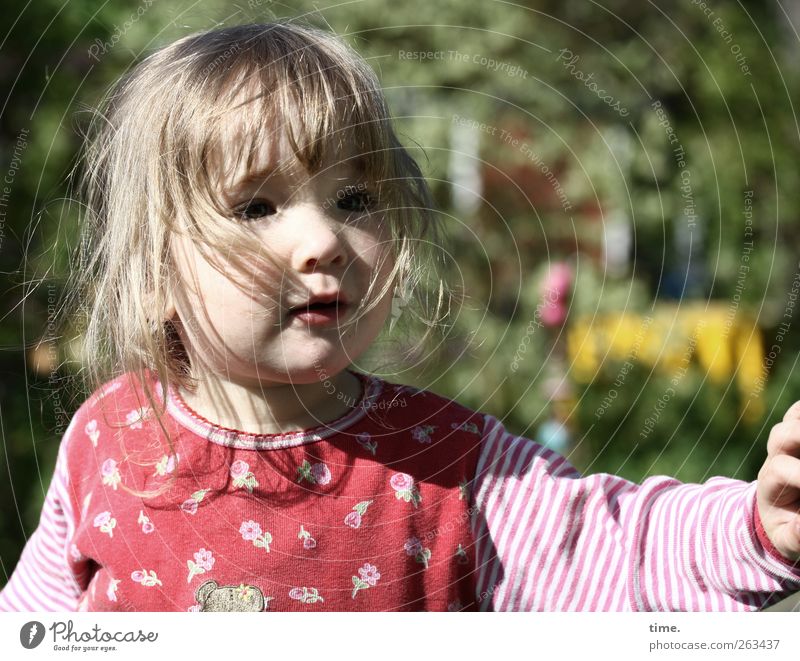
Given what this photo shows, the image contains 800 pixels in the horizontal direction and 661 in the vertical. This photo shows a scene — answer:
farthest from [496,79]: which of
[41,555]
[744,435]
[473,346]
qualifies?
[41,555]

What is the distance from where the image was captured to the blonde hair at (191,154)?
2.59 ft

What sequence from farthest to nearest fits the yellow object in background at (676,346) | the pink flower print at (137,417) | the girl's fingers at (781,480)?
1. the yellow object in background at (676,346)
2. the pink flower print at (137,417)
3. the girl's fingers at (781,480)

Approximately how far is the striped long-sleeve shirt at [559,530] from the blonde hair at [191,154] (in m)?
0.11

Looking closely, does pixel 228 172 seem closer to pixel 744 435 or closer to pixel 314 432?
pixel 314 432

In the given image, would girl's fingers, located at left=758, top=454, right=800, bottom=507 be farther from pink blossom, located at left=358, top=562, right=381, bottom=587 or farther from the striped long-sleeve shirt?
pink blossom, located at left=358, top=562, right=381, bottom=587

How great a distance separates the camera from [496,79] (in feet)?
7.20

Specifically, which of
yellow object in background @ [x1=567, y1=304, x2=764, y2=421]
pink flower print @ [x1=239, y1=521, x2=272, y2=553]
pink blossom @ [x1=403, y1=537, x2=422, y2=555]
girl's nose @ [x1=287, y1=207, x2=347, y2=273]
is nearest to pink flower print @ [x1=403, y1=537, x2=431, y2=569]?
pink blossom @ [x1=403, y1=537, x2=422, y2=555]

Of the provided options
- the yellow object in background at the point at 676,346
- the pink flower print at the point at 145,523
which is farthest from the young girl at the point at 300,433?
the yellow object in background at the point at 676,346

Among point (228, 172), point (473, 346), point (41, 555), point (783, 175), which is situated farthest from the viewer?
point (783, 175)

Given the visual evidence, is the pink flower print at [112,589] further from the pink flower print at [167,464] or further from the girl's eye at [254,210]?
the girl's eye at [254,210]

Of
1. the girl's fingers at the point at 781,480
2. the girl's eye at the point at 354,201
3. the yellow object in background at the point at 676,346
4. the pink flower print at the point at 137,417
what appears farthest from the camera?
the yellow object in background at the point at 676,346

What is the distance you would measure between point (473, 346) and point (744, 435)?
1.82 feet

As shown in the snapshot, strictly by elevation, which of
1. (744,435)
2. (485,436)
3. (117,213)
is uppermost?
(117,213)

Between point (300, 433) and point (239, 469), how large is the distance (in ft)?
0.19
